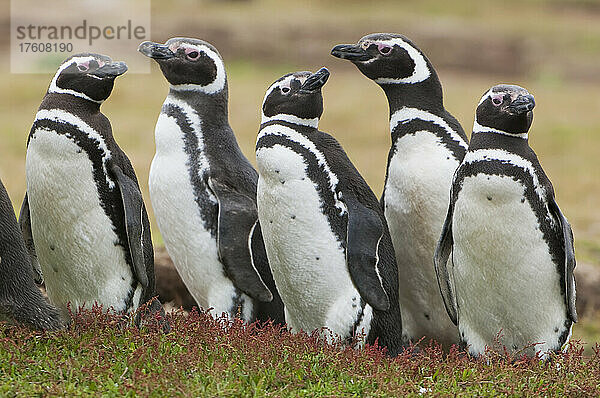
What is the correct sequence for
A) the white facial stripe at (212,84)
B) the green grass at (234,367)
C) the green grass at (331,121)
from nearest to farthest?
the green grass at (234,367)
the green grass at (331,121)
the white facial stripe at (212,84)

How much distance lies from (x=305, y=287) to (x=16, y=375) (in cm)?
138

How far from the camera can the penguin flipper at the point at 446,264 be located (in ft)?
14.0

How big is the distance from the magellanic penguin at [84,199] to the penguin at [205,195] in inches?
10.0

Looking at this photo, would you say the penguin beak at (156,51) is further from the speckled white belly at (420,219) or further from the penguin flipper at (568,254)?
the penguin flipper at (568,254)

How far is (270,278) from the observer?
4711 millimetres

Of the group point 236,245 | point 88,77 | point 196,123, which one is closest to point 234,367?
point 236,245

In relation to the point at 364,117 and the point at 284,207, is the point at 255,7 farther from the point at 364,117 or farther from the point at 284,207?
the point at 284,207

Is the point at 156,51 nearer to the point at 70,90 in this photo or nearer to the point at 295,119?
the point at 70,90

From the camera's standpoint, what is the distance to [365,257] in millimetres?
4133

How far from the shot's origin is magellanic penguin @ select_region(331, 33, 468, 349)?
4547mm

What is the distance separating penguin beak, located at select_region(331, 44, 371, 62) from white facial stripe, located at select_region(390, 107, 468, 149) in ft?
1.11

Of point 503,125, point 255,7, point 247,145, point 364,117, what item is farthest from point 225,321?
point 255,7

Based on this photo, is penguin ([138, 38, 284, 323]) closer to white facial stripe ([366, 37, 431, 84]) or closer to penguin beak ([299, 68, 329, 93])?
penguin beak ([299, 68, 329, 93])

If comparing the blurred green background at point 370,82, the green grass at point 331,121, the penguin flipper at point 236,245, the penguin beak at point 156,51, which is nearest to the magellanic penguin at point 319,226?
the penguin flipper at point 236,245
